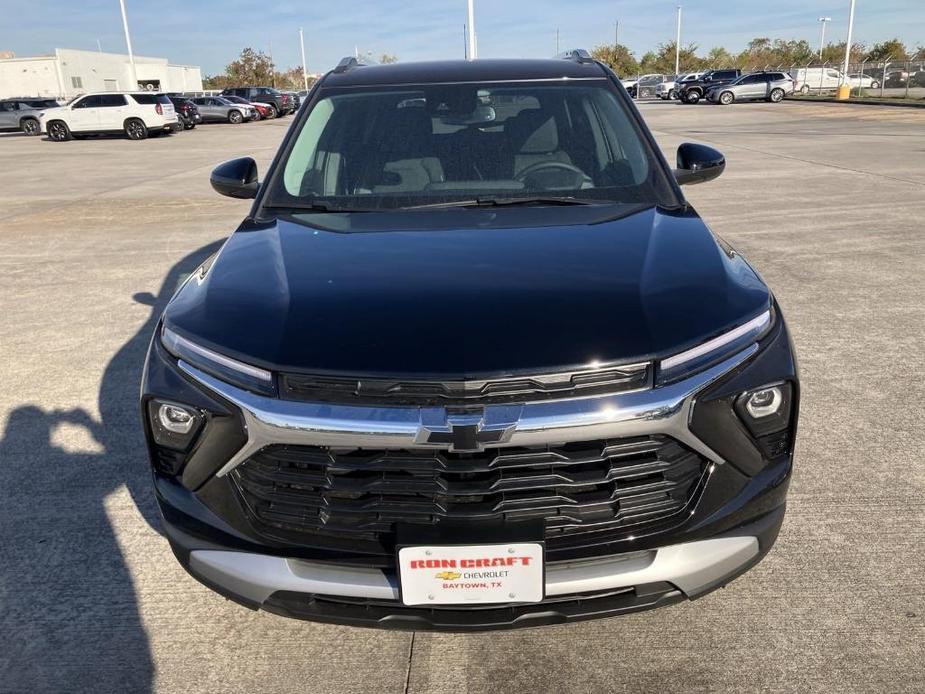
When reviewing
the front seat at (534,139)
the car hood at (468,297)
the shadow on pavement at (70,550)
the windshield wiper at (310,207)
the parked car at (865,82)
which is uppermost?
the front seat at (534,139)

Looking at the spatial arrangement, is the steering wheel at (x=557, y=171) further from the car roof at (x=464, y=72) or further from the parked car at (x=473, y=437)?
the parked car at (x=473, y=437)

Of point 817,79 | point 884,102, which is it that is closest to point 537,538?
point 884,102

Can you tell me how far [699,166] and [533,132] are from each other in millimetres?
874

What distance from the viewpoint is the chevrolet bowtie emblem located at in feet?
6.15

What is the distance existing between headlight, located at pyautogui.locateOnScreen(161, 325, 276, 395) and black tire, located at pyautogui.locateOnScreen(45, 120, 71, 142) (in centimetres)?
3079

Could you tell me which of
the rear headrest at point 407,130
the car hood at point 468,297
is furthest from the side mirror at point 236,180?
the car hood at point 468,297

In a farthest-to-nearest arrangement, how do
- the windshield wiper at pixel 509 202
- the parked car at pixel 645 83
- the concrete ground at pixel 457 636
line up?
the parked car at pixel 645 83, the windshield wiper at pixel 509 202, the concrete ground at pixel 457 636

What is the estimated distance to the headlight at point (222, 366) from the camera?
2002mm

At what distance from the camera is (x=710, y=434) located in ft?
6.54

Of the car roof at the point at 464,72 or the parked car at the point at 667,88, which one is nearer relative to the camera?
the car roof at the point at 464,72

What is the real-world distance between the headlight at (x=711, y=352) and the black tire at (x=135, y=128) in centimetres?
2975

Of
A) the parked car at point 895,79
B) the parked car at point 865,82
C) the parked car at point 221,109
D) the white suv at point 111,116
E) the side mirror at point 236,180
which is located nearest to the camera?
the side mirror at point 236,180

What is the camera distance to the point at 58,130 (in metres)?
28.7

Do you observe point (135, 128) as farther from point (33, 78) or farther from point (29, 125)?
point (33, 78)
